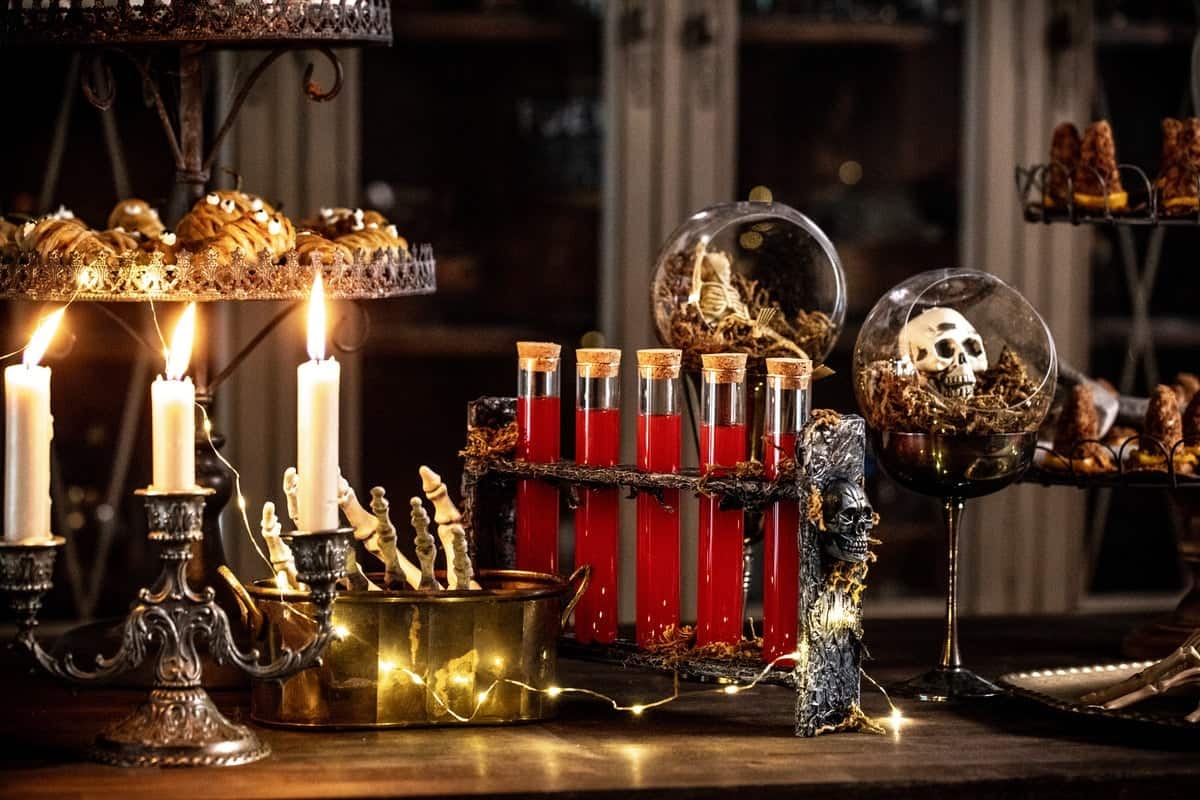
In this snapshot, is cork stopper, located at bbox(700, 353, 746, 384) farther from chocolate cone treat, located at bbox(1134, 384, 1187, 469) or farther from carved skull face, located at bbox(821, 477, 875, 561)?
chocolate cone treat, located at bbox(1134, 384, 1187, 469)

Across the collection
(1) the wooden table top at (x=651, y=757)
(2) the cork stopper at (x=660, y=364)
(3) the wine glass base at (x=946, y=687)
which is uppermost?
(2) the cork stopper at (x=660, y=364)

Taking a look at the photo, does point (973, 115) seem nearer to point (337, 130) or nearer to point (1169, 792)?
point (337, 130)

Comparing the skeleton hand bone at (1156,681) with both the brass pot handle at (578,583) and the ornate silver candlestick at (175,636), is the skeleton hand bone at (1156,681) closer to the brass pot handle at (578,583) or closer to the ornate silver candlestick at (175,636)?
the brass pot handle at (578,583)

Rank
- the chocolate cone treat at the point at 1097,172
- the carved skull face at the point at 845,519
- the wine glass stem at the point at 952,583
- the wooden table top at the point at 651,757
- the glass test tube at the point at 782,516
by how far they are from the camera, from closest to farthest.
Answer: the wooden table top at the point at 651,757 < the carved skull face at the point at 845,519 < the glass test tube at the point at 782,516 < the wine glass stem at the point at 952,583 < the chocolate cone treat at the point at 1097,172

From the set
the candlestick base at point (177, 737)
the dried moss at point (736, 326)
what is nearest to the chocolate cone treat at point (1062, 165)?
the dried moss at point (736, 326)

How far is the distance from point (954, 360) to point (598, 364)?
1.08ft

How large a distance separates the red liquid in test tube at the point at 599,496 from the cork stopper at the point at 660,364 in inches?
1.9

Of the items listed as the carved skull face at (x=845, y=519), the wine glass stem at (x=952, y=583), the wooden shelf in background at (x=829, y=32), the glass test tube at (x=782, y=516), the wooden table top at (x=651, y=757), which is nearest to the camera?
the wooden table top at (x=651, y=757)

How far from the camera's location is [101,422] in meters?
2.97

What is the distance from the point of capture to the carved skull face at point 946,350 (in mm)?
1641

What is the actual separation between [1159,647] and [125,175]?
1.83m

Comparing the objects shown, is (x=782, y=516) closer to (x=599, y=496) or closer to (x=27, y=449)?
(x=599, y=496)

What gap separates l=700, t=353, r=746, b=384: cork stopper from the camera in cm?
163

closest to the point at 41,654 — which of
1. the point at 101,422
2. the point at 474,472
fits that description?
the point at 474,472
